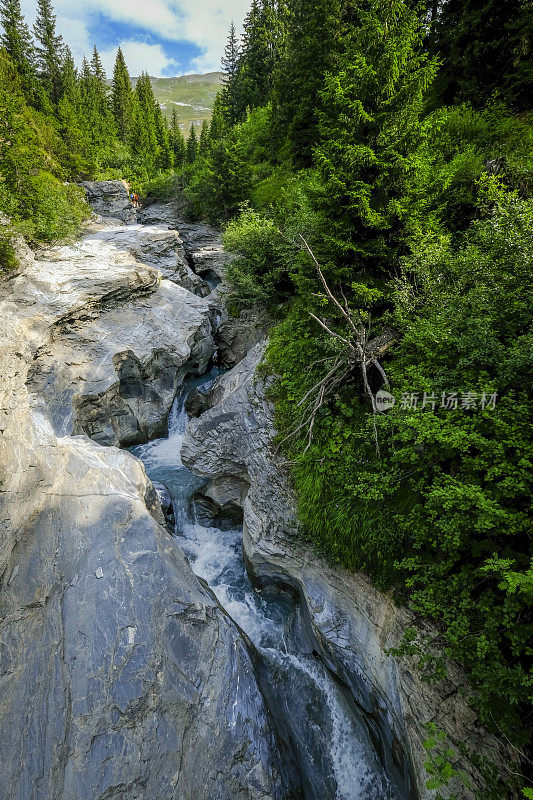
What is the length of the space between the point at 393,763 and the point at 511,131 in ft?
50.2

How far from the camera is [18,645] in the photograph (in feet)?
19.6

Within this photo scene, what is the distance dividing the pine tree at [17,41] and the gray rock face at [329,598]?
4741 centimetres

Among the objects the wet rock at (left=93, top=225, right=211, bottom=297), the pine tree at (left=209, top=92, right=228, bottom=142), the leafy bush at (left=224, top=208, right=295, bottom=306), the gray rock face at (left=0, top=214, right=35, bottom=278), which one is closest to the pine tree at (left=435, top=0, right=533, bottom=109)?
the leafy bush at (left=224, top=208, right=295, bottom=306)

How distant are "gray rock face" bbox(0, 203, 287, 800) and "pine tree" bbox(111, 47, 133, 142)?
181ft

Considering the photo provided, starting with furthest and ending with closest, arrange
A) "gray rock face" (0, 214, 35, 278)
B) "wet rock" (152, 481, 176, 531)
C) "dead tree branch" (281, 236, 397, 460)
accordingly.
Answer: "gray rock face" (0, 214, 35, 278)
"wet rock" (152, 481, 176, 531)
"dead tree branch" (281, 236, 397, 460)

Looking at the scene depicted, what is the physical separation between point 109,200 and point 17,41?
76.8 ft

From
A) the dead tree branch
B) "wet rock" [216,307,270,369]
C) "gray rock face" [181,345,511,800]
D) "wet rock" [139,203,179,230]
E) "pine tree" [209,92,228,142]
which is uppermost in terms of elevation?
"pine tree" [209,92,228,142]

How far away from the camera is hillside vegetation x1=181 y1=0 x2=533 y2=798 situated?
12.7 feet

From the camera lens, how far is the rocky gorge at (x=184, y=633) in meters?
5.02

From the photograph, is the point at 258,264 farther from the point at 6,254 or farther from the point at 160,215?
the point at 160,215

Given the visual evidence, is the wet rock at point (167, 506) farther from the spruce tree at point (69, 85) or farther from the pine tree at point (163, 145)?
the pine tree at point (163, 145)

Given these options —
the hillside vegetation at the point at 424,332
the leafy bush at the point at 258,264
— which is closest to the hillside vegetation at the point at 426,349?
the hillside vegetation at the point at 424,332

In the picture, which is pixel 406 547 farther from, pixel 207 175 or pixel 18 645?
pixel 207 175

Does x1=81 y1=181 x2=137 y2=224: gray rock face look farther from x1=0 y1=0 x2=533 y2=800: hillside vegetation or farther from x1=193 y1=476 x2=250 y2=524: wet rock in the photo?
x1=193 y1=476 x2=250 y2=524: wet rock
